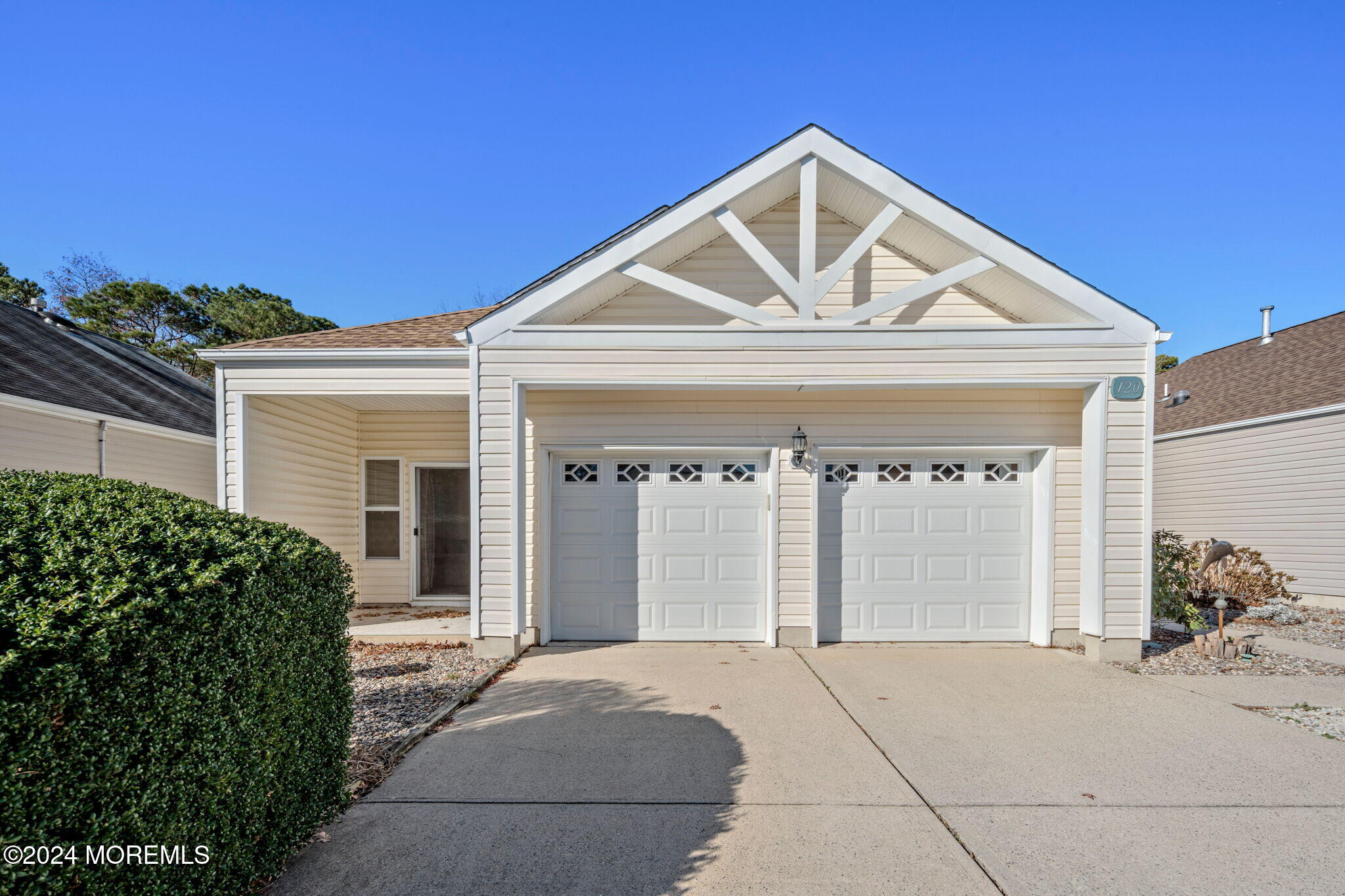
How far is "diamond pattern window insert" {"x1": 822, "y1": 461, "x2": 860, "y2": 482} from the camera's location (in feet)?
23.1

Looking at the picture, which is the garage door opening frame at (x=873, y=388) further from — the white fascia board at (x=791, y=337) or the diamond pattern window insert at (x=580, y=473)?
the diamond pattern window insert at (x=580, y=473)

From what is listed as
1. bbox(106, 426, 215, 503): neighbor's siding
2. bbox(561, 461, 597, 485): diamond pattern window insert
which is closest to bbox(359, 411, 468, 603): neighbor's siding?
bbox(561, 461, 597, 485): diamond pattern window insert

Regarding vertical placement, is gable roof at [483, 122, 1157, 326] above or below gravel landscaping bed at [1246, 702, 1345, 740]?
above

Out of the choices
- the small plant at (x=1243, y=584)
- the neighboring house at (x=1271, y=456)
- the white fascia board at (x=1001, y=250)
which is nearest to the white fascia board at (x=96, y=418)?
the white fascia board at (x=1001, y=250)

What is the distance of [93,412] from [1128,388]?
1214cm

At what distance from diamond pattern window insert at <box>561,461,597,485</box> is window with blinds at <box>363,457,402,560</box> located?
3365 millimetres

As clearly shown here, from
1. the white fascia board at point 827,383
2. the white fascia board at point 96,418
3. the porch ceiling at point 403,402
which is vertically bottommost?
the white fascia board at point 96,418

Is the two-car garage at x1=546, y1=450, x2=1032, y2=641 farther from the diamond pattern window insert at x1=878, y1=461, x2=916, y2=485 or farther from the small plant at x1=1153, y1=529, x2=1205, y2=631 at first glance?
the small plant at x1=1153, y1=529, x2=1205, y2=631

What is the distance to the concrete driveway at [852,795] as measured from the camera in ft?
9.20

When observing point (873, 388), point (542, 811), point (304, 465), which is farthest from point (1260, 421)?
point (304, 465)

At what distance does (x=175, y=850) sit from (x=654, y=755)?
8.45ft

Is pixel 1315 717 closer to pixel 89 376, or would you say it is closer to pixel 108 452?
pixel 108 452

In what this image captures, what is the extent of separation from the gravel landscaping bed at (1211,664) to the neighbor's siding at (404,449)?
8170 millimetres

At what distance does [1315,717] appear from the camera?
15.9 feet
